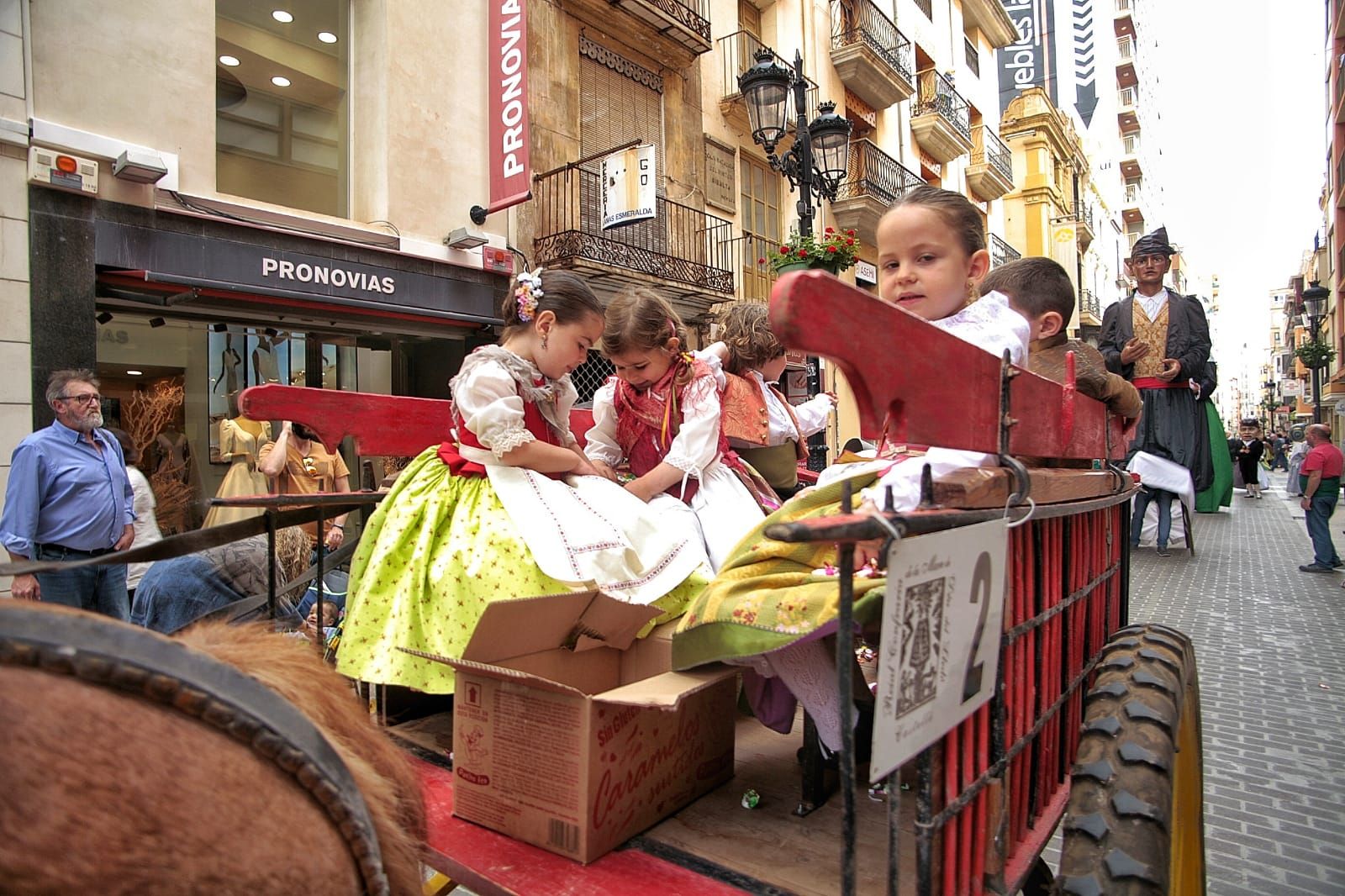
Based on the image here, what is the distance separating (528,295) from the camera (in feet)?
8.70

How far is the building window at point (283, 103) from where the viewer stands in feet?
25.7

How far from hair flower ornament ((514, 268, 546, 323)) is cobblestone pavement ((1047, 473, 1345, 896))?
267cm

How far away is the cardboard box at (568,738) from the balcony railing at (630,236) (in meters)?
8.62

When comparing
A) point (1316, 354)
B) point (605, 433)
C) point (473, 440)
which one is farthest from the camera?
point (1316, 354)

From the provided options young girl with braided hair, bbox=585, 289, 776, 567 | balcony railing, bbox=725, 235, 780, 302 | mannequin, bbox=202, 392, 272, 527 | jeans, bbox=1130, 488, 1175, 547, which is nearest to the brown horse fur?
young girl with braided hair, bbox=585, 289, 776, 567

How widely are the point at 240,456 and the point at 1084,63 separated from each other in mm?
39929

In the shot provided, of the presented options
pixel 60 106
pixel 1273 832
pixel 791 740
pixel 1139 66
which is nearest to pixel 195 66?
pixel 60 106

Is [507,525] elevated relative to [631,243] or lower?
lower

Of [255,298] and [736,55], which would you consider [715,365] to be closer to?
[255,298]

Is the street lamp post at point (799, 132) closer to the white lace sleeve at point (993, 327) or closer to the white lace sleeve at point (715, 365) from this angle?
the white lace sleeve at point (715, 365)

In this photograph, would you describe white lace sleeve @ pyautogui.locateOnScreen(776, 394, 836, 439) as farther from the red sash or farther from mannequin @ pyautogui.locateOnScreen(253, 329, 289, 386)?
mannequin @ pyautogui.locateOnScreen(253, 329, 289, 386)

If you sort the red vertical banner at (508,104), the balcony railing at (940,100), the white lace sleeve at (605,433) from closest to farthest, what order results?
the white lace sleeve at (605,433) < the red vertical banner at (508,104) < the balcony railing at (940,100)

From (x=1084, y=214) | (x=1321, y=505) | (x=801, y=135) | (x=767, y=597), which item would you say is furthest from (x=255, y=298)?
(x=1084, y=214)

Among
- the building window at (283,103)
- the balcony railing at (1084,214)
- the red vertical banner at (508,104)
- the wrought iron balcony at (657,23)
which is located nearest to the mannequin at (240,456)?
the building window at (283,103)
